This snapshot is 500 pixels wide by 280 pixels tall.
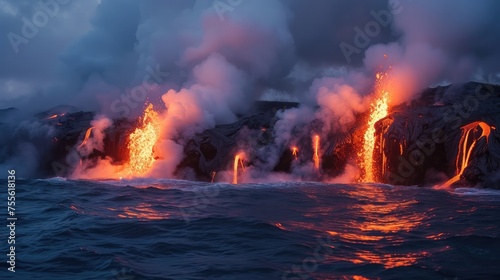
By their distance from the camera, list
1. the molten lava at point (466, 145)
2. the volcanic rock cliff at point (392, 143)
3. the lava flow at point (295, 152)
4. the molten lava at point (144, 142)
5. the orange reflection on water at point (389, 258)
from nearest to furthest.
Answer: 1. the orange reflection on water at point (389, 258)
2. the molten lava at point (466, 145)
3. the volcanic rock cliff at point (392, 143)
4. the lava flow at point (295, 152)
5. the molten lava at point (144, 142)

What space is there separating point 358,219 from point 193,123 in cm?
1682

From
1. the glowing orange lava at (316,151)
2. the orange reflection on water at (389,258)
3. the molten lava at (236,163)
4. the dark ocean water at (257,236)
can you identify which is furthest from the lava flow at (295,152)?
the orange reflection on water at (389,258)

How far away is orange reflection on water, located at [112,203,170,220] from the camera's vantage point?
40.5ft

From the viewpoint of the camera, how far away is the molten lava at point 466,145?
817 inches

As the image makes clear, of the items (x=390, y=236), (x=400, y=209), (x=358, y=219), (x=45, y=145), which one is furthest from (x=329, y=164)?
(x=45, y=145)

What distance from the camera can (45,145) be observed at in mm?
31812

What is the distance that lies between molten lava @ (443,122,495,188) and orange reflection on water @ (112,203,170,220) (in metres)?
13.7

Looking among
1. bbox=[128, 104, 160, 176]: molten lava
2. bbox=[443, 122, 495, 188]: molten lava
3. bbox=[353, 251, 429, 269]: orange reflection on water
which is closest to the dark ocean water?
bbox=[353, 251, 429, 269]: orange reflection on water

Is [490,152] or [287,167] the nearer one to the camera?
[490,152]

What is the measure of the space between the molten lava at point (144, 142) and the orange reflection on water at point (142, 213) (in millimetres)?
12965

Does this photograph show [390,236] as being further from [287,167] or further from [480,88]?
[480,88]

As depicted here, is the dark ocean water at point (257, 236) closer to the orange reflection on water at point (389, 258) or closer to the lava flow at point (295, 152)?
the orange reflection on water at point (389, 258)

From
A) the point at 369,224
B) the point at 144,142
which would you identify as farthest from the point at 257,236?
the point at 144,142

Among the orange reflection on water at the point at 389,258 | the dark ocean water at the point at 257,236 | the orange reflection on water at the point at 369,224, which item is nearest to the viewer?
the dark ocean water at the point at 257,236
